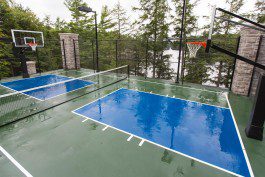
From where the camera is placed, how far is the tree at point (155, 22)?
19969 millimetres

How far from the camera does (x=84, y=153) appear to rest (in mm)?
4918

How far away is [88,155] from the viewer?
4828 mm

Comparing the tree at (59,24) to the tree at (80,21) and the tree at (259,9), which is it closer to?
the tree at (80,21)

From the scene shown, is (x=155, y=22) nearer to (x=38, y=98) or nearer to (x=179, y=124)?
(x=38, y=98)

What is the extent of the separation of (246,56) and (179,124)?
634 centimetres

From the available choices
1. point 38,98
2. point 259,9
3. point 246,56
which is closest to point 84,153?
point 38,98

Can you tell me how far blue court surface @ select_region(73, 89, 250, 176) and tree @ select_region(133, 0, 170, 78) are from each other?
40.7 feet

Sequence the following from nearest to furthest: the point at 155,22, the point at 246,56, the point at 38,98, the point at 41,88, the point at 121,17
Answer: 1. the point at 246,56
2. the point at 38,98
3. the point at 41,88
4. the point at 155,22
5. the point at 121,17

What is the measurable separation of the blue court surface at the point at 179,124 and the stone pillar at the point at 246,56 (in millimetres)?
2871

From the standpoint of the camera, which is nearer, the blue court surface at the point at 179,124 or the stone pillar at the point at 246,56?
the blue court surface at the point at 179,124

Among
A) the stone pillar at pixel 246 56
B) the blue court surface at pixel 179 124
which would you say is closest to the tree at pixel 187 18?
the stone pillar at pixel 246 56

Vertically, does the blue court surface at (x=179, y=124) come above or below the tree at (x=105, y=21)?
below

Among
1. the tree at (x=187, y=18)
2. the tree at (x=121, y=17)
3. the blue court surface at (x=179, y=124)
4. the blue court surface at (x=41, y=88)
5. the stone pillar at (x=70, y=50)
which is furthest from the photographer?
the tree at (x=121, y=17)

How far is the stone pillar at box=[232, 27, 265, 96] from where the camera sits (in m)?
8.88
